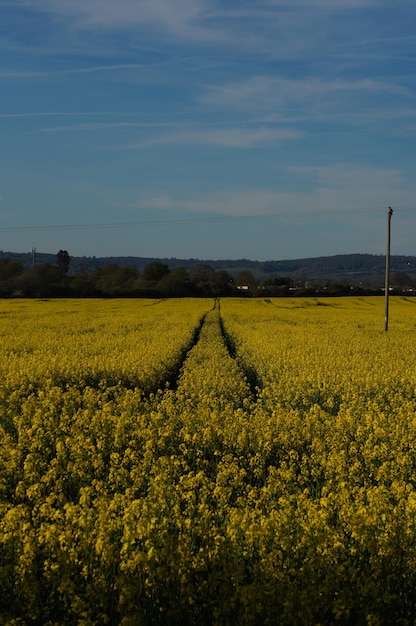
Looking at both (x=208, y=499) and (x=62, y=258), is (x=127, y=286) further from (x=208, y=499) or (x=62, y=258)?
(x=208, y=499)

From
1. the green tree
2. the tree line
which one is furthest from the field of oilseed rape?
the green tree

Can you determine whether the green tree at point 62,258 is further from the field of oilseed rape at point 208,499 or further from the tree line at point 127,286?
the field of oilseed rape at point 208,499

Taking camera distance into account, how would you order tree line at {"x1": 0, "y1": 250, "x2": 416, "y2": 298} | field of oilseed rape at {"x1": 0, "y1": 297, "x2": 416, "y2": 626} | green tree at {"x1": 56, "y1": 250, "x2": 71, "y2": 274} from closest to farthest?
field of oilseed rape at {"x1": 0, "y1": 297, "x2": 416, "y2": 626} → tree line at {"x1": 0, "y1": 250, "x2": 416, "y2": 298} → green tree at {"x1": 56, "y1": 250, "x2": 71, "y2": 274}

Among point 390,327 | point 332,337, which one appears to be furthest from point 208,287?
point 332,337

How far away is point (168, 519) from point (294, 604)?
5.37 feet

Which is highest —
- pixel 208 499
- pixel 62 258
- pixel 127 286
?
pixel 62 258

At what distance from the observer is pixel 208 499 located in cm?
780

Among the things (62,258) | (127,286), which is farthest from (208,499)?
(62,258)

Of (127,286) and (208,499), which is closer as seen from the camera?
(208,499)

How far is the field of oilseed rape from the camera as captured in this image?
540 cm

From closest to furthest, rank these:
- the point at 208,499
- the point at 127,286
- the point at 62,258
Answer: the point at 208,499
the point at 127,286
the point at 62,258

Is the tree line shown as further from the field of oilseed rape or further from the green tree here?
the field of oilseed rape

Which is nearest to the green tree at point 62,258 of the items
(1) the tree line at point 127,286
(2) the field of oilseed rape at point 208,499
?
(1) the tree line at point 127,286

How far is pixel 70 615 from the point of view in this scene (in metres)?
5.58
